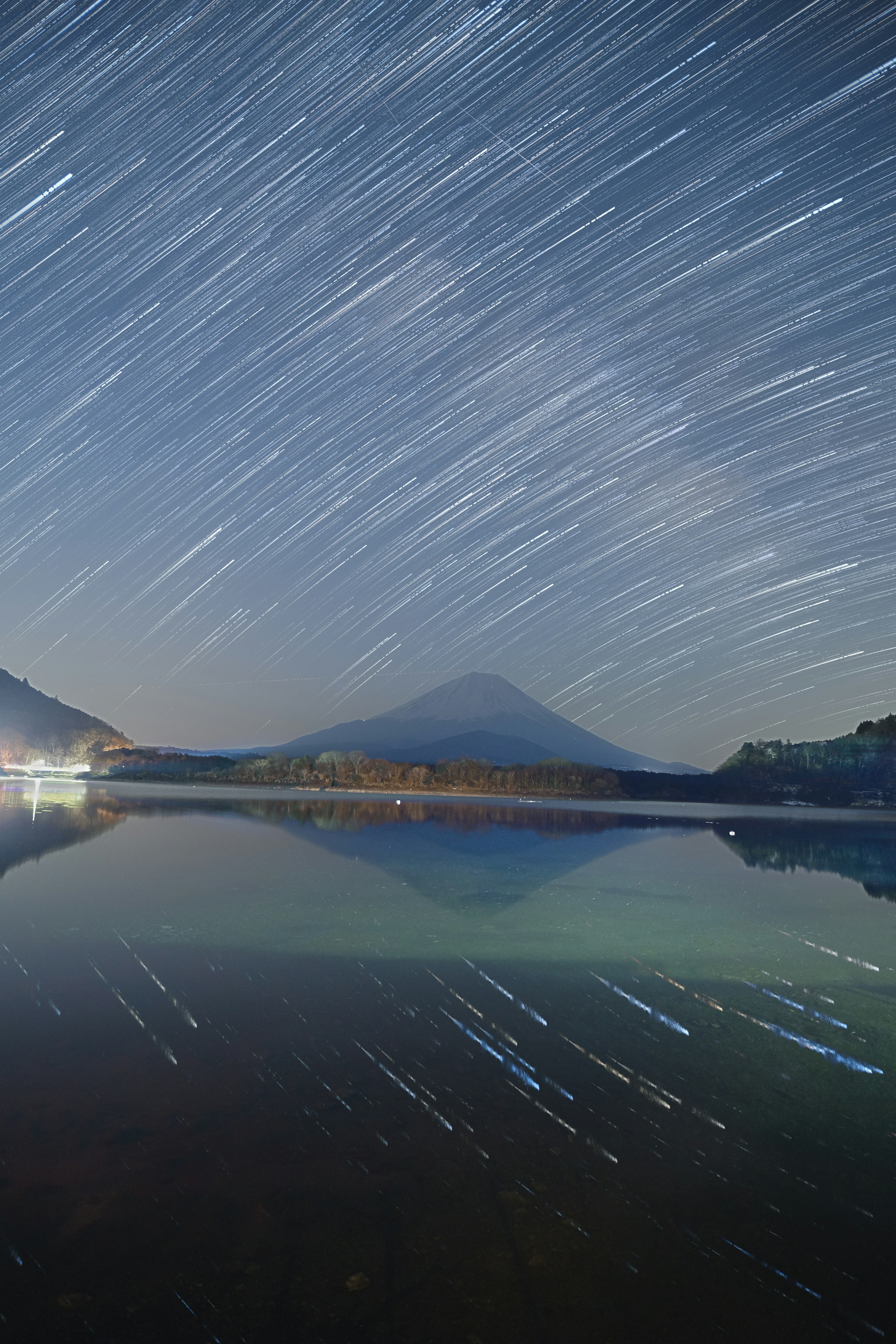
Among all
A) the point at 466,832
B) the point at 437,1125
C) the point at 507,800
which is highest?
the point at 437,1125

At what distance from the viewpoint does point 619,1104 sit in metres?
6.96

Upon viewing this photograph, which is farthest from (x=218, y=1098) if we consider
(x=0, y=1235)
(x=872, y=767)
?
(x=872, y=767)

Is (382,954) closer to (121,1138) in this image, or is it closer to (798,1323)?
(121,1138)

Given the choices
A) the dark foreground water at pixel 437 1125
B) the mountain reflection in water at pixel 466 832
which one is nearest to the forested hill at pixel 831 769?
the mountain reflection in water at pixel 466 832

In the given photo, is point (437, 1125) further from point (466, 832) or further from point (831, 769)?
point (831, 769)

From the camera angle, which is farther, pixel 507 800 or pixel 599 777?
pixel 599 777

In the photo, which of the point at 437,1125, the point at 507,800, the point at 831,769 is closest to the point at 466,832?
the point at 437,1125

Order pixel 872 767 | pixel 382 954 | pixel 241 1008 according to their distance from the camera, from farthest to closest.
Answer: pixel 872 767
pixel 382 954
pixel 241 1008

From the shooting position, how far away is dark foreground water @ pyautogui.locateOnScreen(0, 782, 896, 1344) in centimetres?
430

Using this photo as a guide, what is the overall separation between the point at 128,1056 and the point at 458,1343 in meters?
4.96

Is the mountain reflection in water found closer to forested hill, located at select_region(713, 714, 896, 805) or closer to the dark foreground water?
the dark foreground water

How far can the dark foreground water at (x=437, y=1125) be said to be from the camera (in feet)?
14.1

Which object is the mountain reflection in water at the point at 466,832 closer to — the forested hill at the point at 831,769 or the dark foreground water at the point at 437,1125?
the dark foreground water at the point at 437,1125

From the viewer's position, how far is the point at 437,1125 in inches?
251
